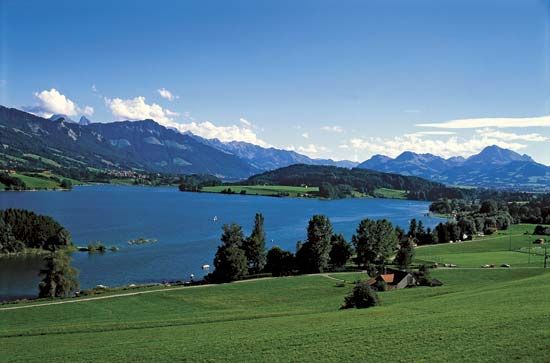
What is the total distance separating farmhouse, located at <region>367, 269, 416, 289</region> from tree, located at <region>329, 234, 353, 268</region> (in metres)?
17.7

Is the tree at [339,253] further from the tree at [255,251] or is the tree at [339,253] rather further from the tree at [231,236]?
the tree at [231,236]

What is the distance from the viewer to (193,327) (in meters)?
30.8

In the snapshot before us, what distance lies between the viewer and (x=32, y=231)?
327 ft

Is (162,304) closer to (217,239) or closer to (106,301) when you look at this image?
(106,301)

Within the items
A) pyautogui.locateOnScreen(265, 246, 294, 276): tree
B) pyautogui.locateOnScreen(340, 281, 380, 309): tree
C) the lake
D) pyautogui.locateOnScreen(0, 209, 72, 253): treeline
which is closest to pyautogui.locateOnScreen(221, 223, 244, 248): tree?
pyautogui.locateOnScreen(265, 246, 294, 276): tree

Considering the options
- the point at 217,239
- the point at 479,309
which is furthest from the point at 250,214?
the point at 479,309

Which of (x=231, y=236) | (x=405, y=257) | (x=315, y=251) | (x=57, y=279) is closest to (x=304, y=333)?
(x=57, y=279)

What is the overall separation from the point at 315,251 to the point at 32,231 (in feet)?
196

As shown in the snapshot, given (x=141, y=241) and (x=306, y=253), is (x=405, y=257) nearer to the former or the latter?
(x=306, y=253)

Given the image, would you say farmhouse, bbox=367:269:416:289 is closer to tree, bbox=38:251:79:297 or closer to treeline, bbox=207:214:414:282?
treeline, bbox=207:214:414:282

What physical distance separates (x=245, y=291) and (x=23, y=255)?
5641 cm

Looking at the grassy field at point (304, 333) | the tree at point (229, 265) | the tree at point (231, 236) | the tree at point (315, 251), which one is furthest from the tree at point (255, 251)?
the grassy field at point (304, 333)

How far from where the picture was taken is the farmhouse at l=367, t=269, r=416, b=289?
54.7 metres

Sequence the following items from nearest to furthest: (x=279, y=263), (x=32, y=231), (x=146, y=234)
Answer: (x=279, y=263) → (x=32, y=231) → (x=146, y=234)
